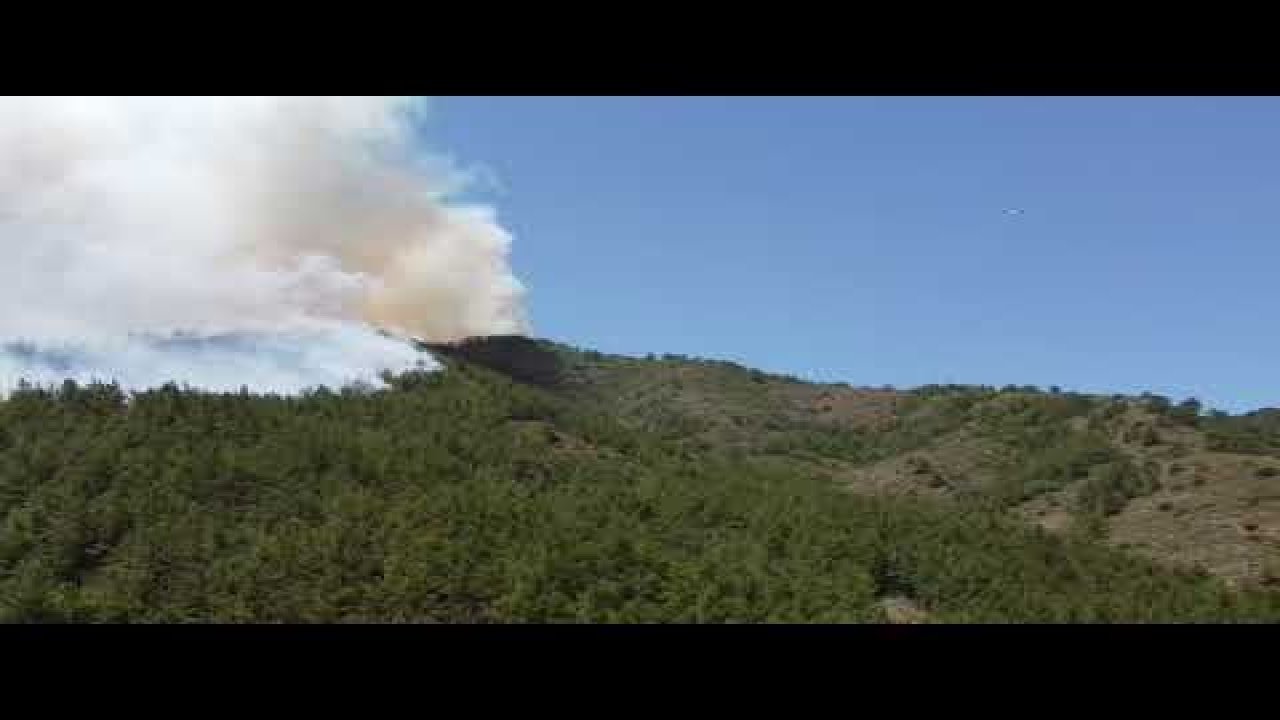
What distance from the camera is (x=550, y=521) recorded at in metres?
65.1

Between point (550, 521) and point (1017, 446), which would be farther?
point (1017, 446)

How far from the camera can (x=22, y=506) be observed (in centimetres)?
6475

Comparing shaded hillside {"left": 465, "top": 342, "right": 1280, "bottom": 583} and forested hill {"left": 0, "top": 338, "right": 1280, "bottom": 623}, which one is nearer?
forested hill {"left": 0, "top": 338, "right": 1280, "bottom": 623}

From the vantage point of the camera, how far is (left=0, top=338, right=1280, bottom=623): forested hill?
5669cm

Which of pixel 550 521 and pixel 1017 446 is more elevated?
pixel 1017 446

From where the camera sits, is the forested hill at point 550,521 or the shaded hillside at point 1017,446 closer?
the forested hill at point 550,521

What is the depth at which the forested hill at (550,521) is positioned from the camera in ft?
186
